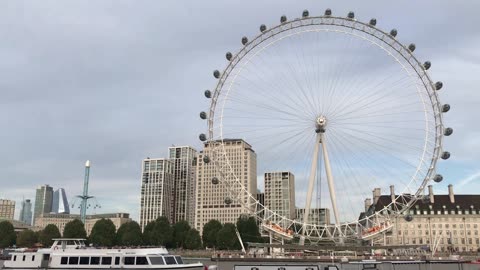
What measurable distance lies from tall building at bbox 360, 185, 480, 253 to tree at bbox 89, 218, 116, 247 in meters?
85.4

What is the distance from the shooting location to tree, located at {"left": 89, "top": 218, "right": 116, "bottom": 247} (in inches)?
5103

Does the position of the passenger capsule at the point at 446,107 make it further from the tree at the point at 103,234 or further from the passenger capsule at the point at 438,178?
the tree at the point at 103,234

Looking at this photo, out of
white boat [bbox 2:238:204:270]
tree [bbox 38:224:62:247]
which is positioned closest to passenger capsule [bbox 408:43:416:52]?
white boat [bbox 2:238:204:270]

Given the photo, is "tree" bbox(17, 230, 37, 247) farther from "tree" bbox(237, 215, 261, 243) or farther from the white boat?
the white boat

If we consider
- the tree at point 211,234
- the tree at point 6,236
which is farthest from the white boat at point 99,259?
→ the tree at point 6,236

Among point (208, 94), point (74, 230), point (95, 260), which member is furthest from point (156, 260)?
point (74, 230)

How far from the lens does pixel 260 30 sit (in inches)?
2886

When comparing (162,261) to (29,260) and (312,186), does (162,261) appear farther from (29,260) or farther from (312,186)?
(312,186)

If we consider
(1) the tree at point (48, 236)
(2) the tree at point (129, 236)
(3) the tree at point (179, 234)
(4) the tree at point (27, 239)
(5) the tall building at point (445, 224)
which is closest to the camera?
(2) the tree at point (129, 236)

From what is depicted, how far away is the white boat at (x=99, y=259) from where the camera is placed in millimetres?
45375

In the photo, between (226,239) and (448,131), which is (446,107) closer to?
(448,131)

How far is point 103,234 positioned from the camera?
433ft

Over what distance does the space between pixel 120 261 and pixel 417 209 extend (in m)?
136

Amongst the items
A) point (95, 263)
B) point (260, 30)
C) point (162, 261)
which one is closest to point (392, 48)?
point (260, 30)
